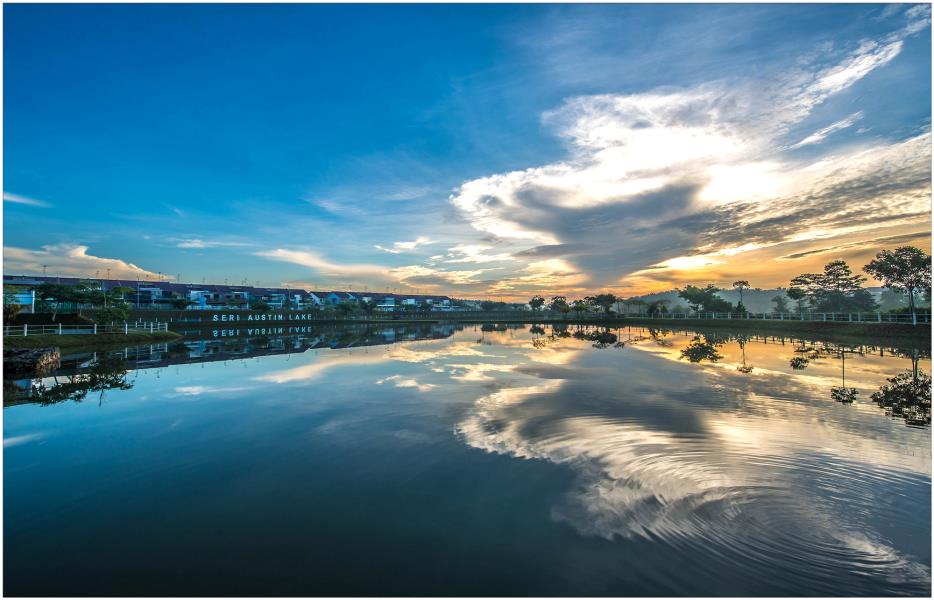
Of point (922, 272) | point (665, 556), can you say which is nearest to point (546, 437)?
point (665, 556)

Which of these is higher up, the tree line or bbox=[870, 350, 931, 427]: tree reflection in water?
the tree line

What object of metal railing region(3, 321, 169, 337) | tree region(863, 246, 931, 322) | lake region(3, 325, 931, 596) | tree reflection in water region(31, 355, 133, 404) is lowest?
tree reflection in water region(31, 355, 133, 404)

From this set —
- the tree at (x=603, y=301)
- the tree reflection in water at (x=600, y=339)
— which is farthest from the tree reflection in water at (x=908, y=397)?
the tree at (x=603, y=301)

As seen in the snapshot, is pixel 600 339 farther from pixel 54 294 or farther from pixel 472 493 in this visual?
pixel 54 294

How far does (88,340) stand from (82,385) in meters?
20.1

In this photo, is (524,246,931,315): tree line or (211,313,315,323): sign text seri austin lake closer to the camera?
(524,246,931,315): tree line

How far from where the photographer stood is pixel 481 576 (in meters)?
4.06

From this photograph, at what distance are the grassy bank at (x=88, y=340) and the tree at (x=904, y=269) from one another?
67.4 meters

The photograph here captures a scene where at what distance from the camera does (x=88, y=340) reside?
28.9 meters

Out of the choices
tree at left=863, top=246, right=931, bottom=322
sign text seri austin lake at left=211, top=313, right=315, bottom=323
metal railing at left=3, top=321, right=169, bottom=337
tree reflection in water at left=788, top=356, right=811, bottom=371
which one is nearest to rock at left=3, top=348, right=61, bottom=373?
metal railing at left=3, top=321, right=169, bottom=337

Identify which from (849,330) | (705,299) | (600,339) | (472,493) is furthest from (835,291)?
(472,493)

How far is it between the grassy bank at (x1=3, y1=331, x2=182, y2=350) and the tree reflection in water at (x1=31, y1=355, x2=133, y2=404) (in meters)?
9.16

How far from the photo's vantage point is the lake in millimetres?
4109

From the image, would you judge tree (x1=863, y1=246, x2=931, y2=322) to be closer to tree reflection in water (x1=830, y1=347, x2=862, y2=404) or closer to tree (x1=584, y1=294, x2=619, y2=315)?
tree reflection in water (x1=830, y1=347, x2=862, y2=404)
